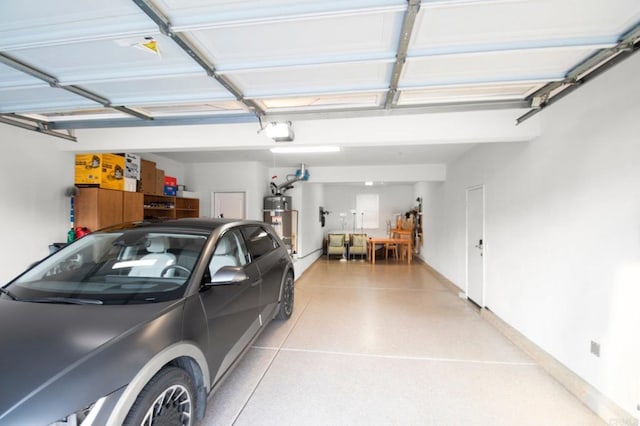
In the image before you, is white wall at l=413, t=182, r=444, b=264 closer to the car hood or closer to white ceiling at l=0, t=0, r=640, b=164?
white ceiling at l=0, t=0, r=640, b=164

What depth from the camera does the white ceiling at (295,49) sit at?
1.37m

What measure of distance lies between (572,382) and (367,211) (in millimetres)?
9191

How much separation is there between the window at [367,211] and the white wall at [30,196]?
29.9 ft

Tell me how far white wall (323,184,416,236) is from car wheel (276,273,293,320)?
24.5 feet

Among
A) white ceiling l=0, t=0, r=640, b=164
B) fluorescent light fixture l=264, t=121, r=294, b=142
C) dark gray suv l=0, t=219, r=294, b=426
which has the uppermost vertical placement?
white ceiling l=0, t=0, r=640, b=164

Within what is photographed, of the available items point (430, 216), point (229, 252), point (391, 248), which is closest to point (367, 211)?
point (391, 248)

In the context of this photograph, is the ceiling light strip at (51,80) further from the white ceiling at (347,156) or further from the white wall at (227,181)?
the white wall at (227,181)

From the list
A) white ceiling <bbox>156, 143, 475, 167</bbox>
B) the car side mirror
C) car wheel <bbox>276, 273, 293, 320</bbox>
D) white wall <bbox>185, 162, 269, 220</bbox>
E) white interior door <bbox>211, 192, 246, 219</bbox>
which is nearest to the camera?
the car side mirror

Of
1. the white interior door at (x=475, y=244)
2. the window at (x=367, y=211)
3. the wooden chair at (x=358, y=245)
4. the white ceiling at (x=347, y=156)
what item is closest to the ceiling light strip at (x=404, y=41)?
the white ceiling at (x=347, y=156)

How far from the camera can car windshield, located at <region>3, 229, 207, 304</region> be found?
1.61 m

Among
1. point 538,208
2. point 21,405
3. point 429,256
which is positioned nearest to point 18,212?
point 21,405

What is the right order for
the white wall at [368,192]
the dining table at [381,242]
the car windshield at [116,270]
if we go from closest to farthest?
the car windshield at [116,270], the dining table at [381,242], the white wall at [368,192]

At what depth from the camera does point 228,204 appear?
6457mm

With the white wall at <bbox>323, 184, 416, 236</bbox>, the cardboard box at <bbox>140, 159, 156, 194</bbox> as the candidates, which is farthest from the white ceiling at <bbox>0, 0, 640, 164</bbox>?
the white wall at <bbox>323, 184, 416, 236</bbox>
